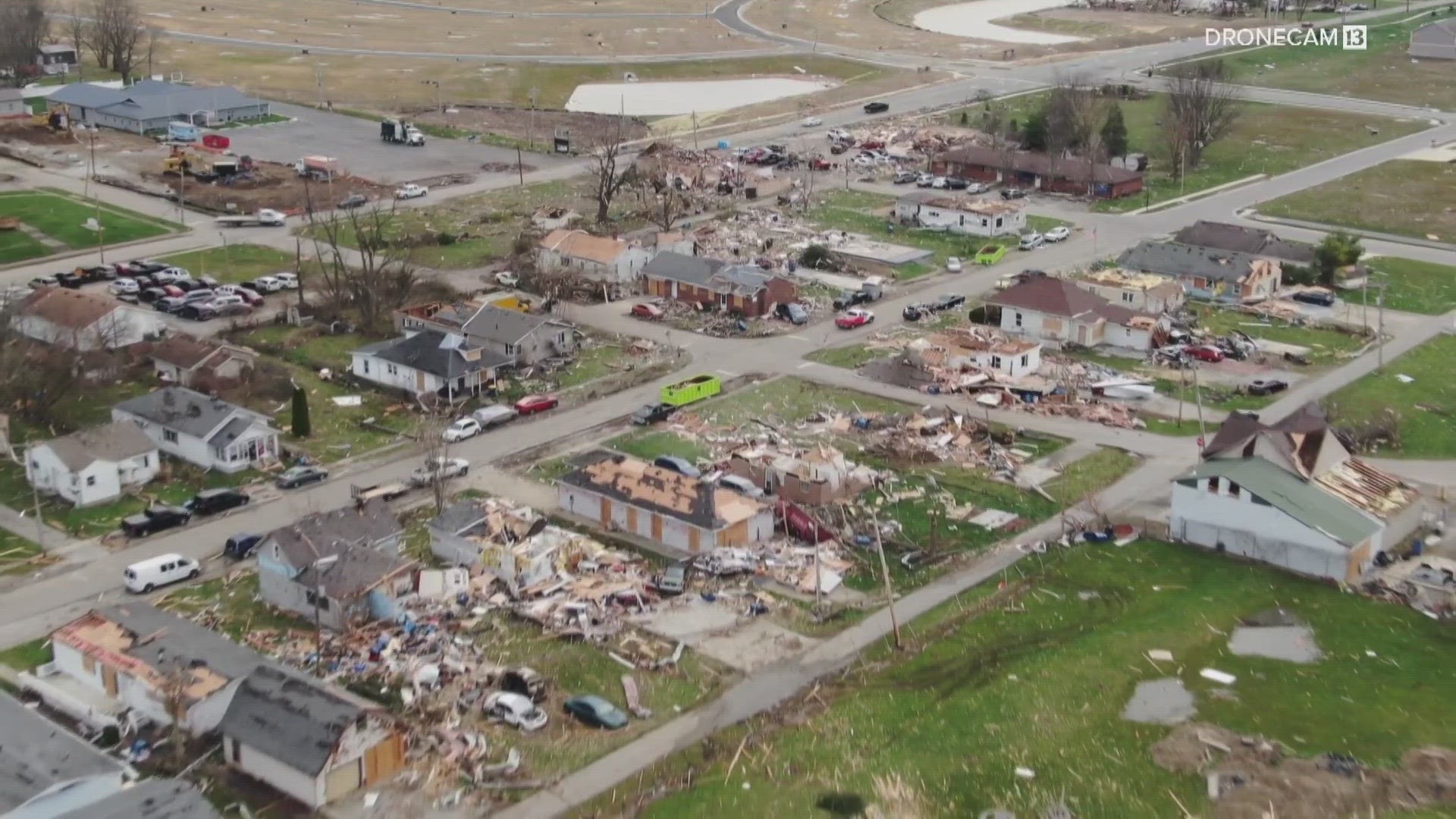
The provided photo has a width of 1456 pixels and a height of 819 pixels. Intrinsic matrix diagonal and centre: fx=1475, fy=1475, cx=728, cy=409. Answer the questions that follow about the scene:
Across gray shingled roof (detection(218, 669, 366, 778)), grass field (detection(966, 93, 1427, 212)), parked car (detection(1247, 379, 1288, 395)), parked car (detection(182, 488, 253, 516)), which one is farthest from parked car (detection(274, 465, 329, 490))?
grass field (detection(966, 93, 1427, 212))

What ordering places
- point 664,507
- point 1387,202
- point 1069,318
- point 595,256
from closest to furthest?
point 664,507
point 1069,318
point 595,256
point 1387,202

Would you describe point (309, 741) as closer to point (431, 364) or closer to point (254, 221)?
point (431, 364)

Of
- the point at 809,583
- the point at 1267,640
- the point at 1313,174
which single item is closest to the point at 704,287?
the point at 809,583

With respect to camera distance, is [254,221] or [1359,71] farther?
[1359,71]

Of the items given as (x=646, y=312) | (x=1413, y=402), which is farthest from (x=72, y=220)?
(x=1413, y=402)

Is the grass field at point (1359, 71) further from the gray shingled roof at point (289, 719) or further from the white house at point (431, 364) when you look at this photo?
A: the gray shingled roof at point (289, 719)

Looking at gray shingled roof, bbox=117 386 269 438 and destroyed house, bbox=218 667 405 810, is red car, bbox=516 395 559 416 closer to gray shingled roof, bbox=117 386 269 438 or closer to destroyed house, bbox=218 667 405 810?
gray shingled roof, bbox=117 386 269 438
